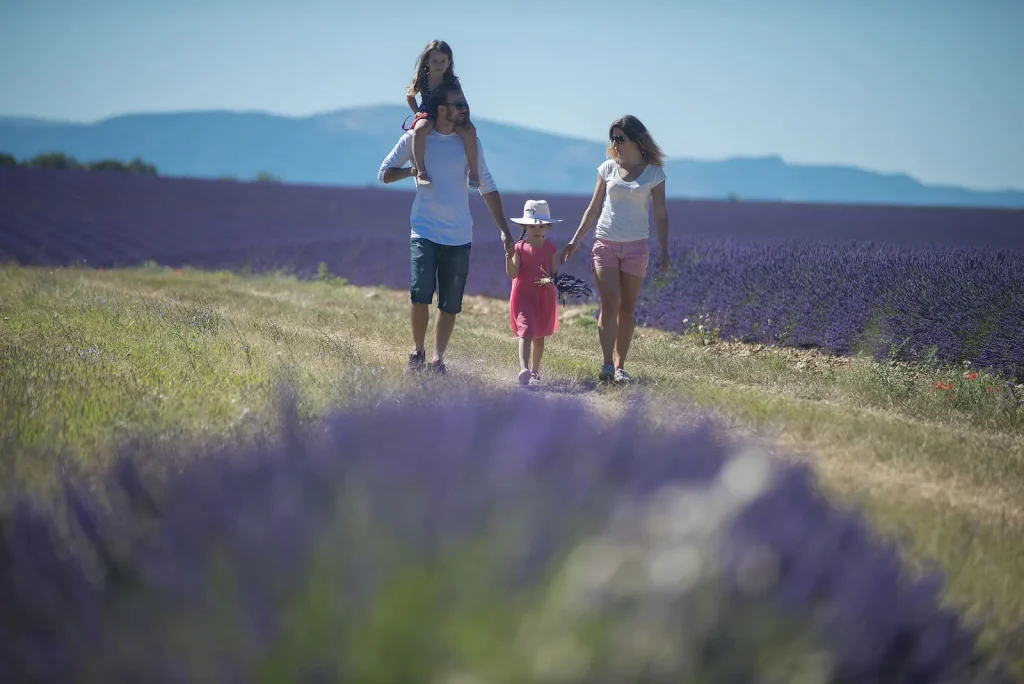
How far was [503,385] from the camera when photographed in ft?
20.4

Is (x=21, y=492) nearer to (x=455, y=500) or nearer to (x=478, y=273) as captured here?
(x=455, y=500)

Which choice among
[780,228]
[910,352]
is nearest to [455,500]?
[910,352]

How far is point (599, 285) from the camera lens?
7117 mm

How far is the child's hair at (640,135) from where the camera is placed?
22.7ft

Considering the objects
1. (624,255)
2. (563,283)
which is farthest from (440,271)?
(624,255)

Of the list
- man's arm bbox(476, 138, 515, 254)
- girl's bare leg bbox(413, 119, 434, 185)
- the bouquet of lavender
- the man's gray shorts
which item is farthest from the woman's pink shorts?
girl's bare leg bbox(413, 119, 434, 185)

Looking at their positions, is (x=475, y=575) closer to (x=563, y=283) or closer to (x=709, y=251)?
(x=563, y=283)

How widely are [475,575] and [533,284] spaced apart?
5.39m

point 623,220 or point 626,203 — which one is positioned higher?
point 626,203

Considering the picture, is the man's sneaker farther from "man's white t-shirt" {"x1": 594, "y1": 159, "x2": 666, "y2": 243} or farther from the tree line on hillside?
the tree line on hillside

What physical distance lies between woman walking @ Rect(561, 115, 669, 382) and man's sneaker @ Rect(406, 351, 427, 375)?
1331mm

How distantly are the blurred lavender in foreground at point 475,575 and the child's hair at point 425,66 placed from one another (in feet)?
14.6

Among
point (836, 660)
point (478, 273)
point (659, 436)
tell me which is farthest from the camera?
point (478, 273)

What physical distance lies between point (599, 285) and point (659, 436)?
14.8ft
